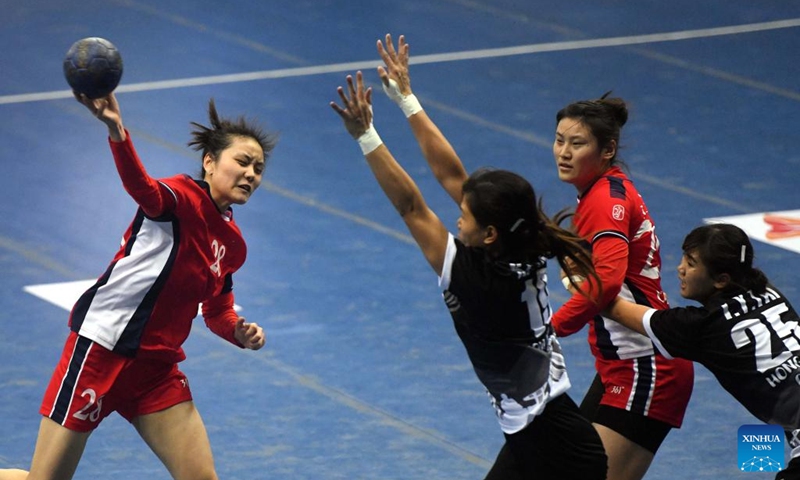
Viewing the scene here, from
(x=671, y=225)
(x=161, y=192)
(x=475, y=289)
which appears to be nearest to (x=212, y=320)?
(x=161, y=192)

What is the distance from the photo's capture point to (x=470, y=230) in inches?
208

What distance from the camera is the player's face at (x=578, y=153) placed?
20.3 feet

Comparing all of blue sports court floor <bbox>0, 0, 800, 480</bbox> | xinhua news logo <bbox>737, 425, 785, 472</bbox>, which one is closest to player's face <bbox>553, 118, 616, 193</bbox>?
xinhua news logo <bbox>737, 425, 785, 472</bbox>

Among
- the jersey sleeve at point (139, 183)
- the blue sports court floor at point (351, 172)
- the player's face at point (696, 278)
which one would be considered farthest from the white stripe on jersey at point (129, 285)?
the player's face at point (696, 278)

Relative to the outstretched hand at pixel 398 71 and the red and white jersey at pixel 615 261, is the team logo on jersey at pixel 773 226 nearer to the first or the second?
the red and white jersey at pixel 615 261

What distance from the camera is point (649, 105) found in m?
12.9

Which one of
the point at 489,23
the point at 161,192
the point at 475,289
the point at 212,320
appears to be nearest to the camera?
the point at 475,289

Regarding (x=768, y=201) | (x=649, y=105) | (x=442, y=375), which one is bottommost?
(x=442, y=375)

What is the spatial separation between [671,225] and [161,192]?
5528mm

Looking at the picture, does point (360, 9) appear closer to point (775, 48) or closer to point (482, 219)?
point (775, 48)

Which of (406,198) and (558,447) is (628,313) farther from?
(406,198)

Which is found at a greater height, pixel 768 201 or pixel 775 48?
pixel 775 48

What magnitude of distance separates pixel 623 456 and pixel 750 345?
815 mm

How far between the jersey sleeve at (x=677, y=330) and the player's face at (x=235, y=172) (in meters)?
1.75
